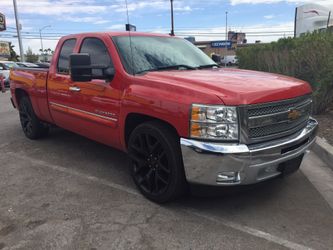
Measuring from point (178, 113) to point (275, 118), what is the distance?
938 mm

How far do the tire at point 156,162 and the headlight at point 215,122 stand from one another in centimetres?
39

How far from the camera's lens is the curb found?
4998mm

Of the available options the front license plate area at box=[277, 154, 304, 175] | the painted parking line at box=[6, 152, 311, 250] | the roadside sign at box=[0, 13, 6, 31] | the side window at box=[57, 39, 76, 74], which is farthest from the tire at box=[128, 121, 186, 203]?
the roadside sign at box=[0, 13, 6, 31]

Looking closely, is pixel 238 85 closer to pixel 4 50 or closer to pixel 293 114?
pixel 293 114

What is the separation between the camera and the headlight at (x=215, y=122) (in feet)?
10.2

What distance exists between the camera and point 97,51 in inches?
182

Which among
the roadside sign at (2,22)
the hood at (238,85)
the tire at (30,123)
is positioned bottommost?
the tire at (30,123)

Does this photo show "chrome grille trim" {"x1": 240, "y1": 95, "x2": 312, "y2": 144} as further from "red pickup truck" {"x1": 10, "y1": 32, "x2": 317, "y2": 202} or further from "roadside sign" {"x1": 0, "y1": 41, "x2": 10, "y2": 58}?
"roadside sign" {"x1": 0, "y1": 41, "x2": 10, "y2": 58}

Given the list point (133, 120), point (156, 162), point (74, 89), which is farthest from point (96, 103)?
point (156, 162)

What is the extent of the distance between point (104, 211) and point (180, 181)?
869 millimetres

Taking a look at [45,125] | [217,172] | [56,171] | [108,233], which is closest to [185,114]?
[217,172]

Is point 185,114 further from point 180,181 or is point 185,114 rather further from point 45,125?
point 45,125

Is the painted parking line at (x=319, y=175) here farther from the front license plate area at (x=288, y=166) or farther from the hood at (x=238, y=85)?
the hood at (x=238, y=85)

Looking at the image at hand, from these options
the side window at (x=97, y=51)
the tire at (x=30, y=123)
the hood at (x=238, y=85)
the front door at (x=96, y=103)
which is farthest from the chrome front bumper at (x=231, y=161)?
the tire at (x=30, y=123)
